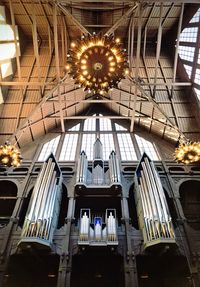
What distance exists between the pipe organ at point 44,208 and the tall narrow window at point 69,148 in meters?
2.64

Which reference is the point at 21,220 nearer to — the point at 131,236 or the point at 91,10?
the point at 131,236

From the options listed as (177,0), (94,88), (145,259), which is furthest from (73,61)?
(145,259)

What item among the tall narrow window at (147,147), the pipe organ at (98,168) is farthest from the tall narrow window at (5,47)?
the tall narrow window at (147,147)

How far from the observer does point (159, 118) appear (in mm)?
19578

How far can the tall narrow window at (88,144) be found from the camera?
18231 mm

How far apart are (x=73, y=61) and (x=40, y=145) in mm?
8500

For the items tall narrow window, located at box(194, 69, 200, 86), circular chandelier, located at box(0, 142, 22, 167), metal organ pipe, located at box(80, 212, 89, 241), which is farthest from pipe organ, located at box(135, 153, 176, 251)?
tall narrow window, located at box(194, 69, 200, 86)

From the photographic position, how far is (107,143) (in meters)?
19.3

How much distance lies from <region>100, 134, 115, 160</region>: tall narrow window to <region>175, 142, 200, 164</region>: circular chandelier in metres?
5.93

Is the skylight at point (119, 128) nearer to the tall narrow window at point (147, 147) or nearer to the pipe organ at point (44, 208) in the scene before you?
the tall narrow window at point (147, 147)

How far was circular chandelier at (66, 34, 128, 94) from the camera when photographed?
11.8m

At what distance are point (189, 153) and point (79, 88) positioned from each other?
1087 centimetres

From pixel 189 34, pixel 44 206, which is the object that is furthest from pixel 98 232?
pixel 189 34

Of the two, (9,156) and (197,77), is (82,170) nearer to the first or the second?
(9,156)
